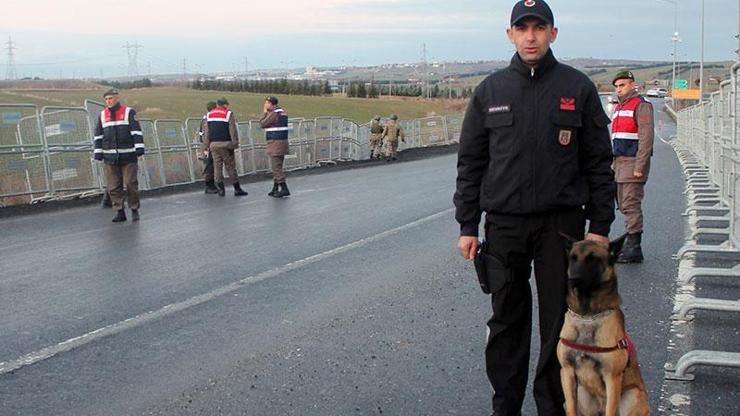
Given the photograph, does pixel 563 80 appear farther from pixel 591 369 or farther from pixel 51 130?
pixel 51 130

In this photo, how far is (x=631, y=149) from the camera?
373 inches

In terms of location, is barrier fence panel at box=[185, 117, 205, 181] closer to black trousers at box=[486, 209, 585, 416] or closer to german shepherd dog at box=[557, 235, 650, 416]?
black trousers at box=[486, 209, 585, 416]

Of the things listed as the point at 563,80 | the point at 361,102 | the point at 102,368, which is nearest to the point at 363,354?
the point at 102,368

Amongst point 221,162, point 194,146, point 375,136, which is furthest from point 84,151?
point 375,136

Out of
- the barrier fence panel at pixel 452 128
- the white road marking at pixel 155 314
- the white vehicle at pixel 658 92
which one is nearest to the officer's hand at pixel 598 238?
the white road marking at pixel 155 314

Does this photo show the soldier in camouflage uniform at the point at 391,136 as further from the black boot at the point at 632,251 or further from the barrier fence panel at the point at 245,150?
the black boot at the point at 632,251

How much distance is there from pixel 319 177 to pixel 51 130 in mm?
8562

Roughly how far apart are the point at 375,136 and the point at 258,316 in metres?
Result: 25.7

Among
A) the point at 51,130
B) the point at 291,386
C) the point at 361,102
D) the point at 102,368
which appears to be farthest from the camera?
the point at 361,102

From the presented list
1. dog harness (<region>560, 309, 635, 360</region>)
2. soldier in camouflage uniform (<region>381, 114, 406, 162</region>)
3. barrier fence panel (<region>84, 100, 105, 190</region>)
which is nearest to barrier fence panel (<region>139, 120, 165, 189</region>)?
barrier fence panel (<region>84, 100, 105, 190</region>)

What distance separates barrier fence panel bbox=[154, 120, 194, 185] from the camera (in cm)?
2086

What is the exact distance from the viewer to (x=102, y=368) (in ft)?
19.2

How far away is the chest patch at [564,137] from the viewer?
4328 mm

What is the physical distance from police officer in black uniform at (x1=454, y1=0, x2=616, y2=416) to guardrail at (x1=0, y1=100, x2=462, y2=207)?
1331cm
